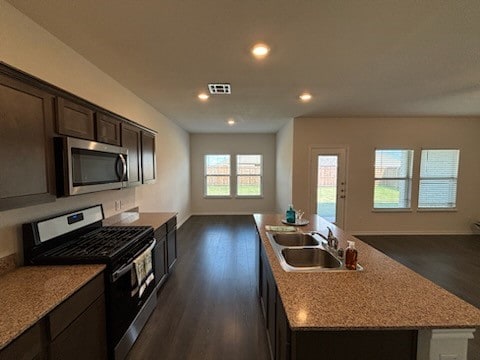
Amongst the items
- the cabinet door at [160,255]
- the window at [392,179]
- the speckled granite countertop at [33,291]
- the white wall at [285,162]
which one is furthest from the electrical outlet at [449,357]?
the window at [392,179]

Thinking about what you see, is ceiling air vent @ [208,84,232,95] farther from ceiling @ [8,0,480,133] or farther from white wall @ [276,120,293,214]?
white wall @ [276,120,293,214]

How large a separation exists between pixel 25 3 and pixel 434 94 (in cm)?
501

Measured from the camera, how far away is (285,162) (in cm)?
629

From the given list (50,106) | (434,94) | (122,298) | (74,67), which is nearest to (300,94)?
(434,94)

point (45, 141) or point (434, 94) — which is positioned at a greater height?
point (434, 94)

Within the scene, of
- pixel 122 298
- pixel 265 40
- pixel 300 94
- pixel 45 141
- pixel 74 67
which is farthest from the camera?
pixel 300 94

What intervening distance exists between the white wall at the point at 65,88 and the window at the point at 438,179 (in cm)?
586

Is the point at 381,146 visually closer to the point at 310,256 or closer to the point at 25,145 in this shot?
the point at 310,256

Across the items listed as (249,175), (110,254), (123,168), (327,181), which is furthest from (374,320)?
(249,175)

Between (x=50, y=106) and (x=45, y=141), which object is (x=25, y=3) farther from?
(x=45, y=141)

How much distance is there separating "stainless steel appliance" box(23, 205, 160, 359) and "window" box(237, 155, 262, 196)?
18.1ft

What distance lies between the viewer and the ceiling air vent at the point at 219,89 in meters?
3.29

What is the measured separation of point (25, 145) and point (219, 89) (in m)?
2.49

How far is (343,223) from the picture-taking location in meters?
5.54
